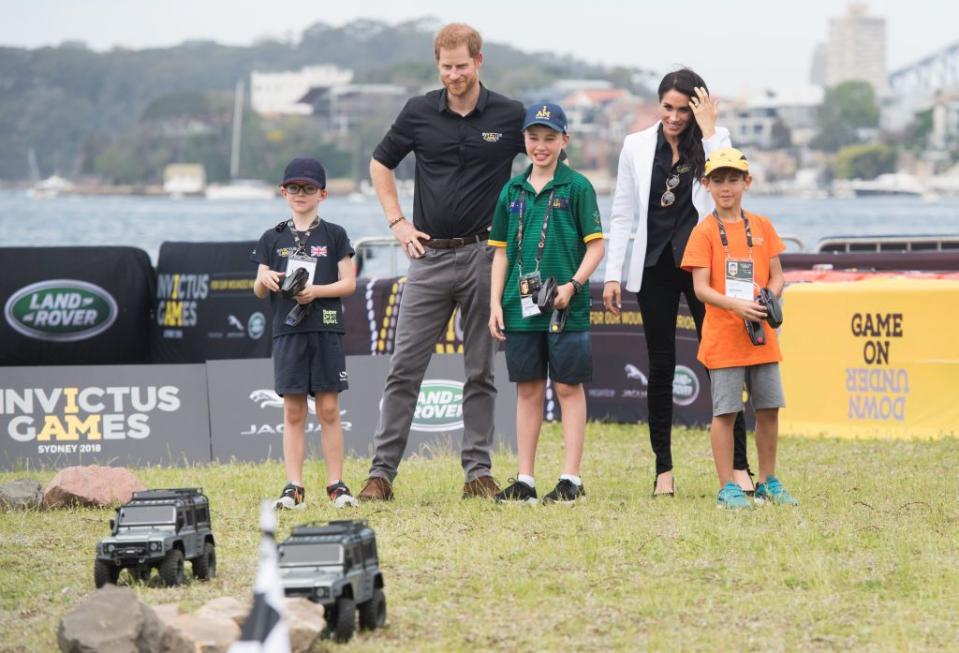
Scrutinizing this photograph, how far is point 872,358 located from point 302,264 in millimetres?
4950

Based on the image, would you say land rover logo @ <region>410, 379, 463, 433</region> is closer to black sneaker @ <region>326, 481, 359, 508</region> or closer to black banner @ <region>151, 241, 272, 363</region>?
black sneaker @ <region>326, 481, 359, 508</region>

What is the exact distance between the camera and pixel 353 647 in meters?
4.80

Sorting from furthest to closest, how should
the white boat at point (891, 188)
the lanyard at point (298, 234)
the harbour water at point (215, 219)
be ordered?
the white boat at point (891, 188), the harbour water at point (215, 219), the lanyard at point (298, 234)

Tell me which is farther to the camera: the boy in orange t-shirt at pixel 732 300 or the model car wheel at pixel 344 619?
the boy in orange t-shirt at pixel 732 300

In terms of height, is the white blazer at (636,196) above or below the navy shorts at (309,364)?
above

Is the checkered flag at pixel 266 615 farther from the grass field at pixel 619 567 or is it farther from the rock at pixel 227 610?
the grass field at pixel 619 567

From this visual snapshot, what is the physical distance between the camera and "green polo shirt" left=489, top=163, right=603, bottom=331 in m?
7.52

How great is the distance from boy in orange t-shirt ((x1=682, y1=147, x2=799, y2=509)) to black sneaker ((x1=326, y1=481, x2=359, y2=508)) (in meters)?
1.73

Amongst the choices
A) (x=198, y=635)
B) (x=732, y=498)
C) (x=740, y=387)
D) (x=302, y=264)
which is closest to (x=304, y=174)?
(x=302, y=264)

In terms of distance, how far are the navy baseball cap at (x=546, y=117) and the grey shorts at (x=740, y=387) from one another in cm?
136

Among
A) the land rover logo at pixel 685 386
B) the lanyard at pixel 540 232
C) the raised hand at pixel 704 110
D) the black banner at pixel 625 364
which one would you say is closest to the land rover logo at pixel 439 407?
the black banner at pixel 625 364

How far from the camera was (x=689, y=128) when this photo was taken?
761 cm

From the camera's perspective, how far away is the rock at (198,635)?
4.44m

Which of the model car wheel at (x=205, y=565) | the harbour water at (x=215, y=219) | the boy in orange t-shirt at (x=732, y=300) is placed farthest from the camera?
the harbour water at (x=215, y=219)
